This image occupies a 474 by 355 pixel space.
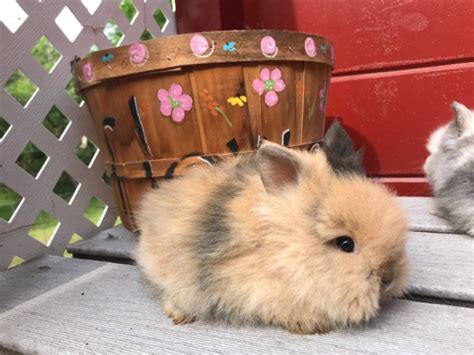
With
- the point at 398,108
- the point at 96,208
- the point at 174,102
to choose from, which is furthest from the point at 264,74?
the point at 96,208

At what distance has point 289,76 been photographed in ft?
5.24

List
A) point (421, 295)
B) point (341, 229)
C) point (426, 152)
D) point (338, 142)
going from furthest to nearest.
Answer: point (426, 152) → point (421, 295) → point (338, 142) → point (341, 229)

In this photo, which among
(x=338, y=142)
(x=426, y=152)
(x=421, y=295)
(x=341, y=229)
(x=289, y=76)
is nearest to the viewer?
(x=341, y=229)

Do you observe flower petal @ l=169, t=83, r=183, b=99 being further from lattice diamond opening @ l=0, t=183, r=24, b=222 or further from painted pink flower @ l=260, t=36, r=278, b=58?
lattice diamond opening @ l=0, t=183, r=24, b=222

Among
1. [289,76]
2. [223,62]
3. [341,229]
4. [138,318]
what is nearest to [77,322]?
[138,318]

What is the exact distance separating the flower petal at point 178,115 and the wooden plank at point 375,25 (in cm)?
129

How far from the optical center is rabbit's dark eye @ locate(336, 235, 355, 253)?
0.97 meters

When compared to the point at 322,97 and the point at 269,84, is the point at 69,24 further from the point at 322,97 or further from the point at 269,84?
the point at 322,97

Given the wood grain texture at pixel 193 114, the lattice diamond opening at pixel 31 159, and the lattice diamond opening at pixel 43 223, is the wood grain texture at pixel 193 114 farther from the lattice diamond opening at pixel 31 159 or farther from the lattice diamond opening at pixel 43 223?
the lattice diamond opening at pixel 31 159

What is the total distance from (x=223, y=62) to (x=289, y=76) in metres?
0.27

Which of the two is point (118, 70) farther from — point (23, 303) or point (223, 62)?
point (23, 303)

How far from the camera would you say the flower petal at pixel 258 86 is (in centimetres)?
154

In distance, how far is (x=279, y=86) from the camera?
1.58 metres

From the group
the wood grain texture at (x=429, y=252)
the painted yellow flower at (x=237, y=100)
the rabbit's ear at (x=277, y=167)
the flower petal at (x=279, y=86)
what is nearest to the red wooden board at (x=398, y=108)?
the wood grain texture at (x=429, y=252)
